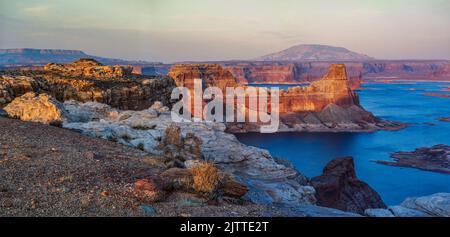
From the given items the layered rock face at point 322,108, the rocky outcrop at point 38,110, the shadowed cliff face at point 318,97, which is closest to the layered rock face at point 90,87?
the rocky outcrop at point 38,110

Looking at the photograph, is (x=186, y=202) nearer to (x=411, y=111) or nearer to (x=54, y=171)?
(x=54, y=171)

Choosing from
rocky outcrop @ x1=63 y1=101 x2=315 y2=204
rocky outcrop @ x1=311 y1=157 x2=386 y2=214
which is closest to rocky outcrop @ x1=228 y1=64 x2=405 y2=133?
rocky outcrop @ x1=311 y1=157 x2=386 y2=214

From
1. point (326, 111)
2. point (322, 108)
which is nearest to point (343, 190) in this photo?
point (326, 111)

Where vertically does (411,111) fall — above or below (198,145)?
below

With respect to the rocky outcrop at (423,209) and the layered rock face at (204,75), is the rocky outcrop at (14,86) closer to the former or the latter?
the rocky outcrop at (423,209)

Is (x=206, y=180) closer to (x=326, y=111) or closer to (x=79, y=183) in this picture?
(x=79, y=183)

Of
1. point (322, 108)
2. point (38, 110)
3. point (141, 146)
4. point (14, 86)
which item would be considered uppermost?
point (14, 86)
